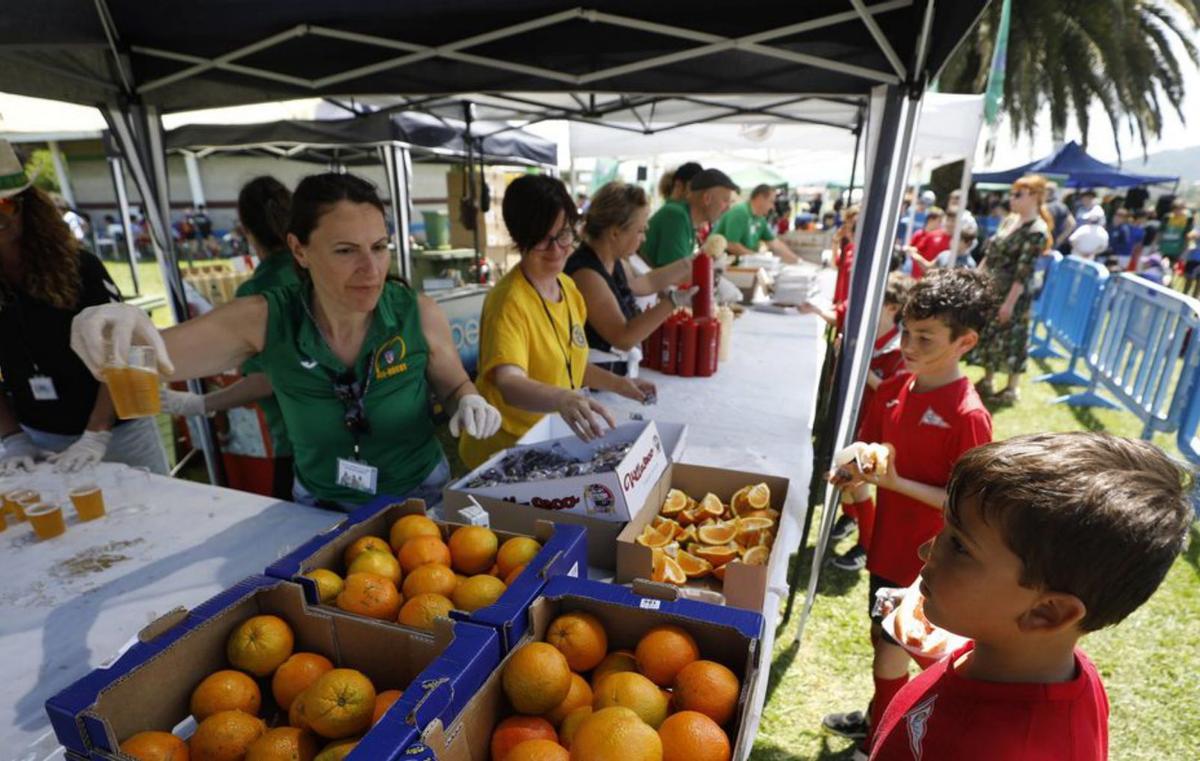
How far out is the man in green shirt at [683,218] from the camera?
17.7ft

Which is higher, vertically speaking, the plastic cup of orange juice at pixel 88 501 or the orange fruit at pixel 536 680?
the orange fruit at pixel 536 680

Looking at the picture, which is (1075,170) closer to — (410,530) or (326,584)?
(410,530)

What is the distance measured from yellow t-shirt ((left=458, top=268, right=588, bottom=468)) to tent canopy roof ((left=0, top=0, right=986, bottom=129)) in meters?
1.41

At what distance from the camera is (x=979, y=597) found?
1023 mm

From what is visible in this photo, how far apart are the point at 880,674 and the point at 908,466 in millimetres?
762

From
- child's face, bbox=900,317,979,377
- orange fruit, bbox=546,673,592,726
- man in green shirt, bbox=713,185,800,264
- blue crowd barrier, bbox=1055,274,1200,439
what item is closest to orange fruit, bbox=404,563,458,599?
orange fruit, bbox=546,673,592,726

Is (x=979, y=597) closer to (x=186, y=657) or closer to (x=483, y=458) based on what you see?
(x=186, y=657)

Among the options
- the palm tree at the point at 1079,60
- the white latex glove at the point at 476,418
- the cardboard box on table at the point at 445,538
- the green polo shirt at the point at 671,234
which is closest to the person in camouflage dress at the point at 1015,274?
the green polo shirt at the point at 671,234

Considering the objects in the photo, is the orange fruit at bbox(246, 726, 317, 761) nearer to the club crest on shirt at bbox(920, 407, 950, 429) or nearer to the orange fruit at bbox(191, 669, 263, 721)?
the orange fruit at bbox(191, 669, 263, 721)

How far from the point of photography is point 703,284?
12.0 feet

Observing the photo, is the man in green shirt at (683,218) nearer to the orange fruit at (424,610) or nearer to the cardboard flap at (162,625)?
the orange fruit at (424,610)

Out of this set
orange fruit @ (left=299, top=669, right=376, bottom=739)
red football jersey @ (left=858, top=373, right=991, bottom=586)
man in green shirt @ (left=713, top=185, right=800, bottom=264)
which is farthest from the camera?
man in green shirt @ (left=713, top=185, right=800, bottom=264)

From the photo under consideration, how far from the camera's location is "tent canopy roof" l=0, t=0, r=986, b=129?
279 centimetres

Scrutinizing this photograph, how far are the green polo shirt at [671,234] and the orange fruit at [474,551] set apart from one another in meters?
4.21
